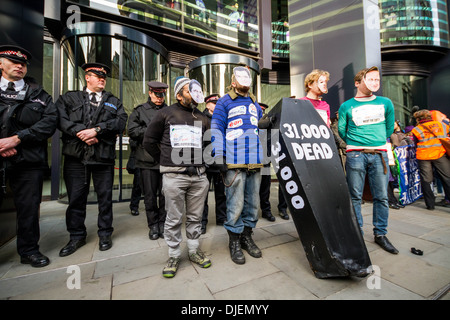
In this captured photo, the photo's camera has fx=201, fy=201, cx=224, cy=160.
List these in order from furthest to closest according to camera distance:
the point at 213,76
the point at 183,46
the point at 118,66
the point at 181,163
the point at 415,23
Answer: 1. the point at 415,23
2. the point at 183,46
3. the point at 213,76
4. the point at 118,66
5. the point at 181,163

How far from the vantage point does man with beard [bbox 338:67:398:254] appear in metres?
2.42

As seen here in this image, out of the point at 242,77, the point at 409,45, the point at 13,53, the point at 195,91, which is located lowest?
the point at 195,91

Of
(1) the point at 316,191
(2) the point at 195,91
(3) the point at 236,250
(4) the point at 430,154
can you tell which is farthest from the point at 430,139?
(2) the point at 195,91

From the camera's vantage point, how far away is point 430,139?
4.17 m

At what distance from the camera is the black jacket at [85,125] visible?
2439mm

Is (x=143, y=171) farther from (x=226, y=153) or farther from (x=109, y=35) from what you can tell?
(x=109, y=35)

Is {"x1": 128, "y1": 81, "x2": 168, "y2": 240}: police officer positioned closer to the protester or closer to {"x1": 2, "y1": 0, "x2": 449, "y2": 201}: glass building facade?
{"x1": 2, "y1": 0, "x2": 449, "y2": 201}: glass building facade

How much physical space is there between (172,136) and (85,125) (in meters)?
1.31

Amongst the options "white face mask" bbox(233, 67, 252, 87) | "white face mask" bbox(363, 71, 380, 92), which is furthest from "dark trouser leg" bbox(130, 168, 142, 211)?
"white face mask" bbox(363, 71, 380, 92)

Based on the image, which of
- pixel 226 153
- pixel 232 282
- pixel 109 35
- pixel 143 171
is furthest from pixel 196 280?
pixel 109 35

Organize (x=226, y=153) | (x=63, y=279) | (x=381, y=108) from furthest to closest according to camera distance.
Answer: (x=381, y=108) < (x=226, y=153) < (x=63, y=279)

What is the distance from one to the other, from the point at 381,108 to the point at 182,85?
7.80ft

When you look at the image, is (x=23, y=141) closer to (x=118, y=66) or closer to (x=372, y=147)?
(x=118, y=66)
